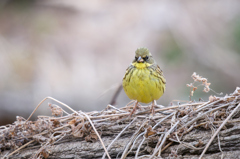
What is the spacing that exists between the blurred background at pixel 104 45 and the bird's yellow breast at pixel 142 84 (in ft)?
14.9

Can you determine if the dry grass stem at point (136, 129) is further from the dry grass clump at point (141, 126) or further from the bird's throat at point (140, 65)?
the bird's throat at point (140, 65)

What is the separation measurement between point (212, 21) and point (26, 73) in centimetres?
667

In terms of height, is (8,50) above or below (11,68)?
above

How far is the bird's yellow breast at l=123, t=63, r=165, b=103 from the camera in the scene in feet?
14.4

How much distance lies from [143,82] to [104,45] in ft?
24.2

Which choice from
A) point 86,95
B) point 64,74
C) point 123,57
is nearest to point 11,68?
point 64,74

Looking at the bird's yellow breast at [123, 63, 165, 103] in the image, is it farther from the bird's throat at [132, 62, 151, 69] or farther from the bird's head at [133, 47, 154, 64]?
the bird's head at [133, 47, 154, 64]

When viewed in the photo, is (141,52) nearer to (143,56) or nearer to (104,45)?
(143,56)

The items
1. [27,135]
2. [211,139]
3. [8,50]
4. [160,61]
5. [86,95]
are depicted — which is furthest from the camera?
[160,61]

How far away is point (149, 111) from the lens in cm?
401

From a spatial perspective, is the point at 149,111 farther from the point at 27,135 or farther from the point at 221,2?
the point at 221,2

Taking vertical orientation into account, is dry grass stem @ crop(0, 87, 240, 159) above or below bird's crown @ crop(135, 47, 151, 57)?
below

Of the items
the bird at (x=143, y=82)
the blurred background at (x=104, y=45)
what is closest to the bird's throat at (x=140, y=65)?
the bird at (x=143, y=82)

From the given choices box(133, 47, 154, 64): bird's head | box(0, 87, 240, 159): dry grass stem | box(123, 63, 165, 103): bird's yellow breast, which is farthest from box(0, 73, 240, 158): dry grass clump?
box(133, 47, 154, 64): bird's head
